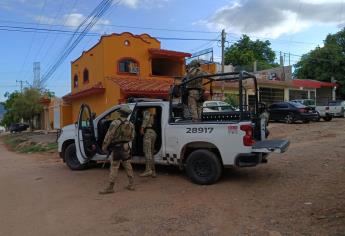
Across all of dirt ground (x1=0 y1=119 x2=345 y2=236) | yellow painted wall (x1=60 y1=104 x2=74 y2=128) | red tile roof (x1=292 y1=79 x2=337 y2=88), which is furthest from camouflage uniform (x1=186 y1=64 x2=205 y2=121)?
red tile roof (x1=292 y1=79 x2=337 y2=88)

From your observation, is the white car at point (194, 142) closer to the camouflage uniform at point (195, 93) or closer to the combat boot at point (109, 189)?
the camouflage uniform at point (195, 93)

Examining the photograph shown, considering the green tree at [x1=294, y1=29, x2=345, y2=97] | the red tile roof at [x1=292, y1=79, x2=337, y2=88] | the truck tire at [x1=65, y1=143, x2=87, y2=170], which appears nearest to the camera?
the truck tire at [x1=65, y1=143, x2=87, y2=170]

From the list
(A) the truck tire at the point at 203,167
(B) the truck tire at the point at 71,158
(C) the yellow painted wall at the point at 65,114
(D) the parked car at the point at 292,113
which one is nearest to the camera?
(A) the truck tire at the point at 203,167

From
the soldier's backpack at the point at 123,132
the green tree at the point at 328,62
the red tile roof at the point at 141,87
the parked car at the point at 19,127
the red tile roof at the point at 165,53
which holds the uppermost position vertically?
the green tree at the point at 328,62

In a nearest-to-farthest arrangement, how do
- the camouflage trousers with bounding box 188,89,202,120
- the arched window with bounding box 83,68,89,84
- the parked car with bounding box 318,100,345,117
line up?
1. the camouflage trousers with bounding box 188,89,202,120
2. the arched window with bounding box 83,68,89,84
3. the parked car with bounding box 318,100,345,117

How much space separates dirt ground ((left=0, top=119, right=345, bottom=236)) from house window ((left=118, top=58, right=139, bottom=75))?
14.7 metres

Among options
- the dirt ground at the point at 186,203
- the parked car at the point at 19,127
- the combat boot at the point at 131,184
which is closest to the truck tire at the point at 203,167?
the dirt ground at the point at 186,203

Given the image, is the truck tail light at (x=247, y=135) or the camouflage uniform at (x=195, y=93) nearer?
the truck tail light at (x=247, y=135)

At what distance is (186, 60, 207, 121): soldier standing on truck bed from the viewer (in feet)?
32.1

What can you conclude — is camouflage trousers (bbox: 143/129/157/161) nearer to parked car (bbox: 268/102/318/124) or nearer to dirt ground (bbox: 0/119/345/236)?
dirt ground (bbox: 0/119/345/236)

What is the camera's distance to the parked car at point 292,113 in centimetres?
2561

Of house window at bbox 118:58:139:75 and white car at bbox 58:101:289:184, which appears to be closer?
white car at bbox 58:101:289:184

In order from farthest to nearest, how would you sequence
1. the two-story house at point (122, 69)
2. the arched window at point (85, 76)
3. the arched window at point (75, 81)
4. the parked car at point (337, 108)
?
1. the parked car at point (337, 108)
2. the arched window at point (75, 81)
3. the arched window at point (85, 76)
4. the two-story house at point (122, 69)

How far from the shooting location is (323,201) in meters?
6.83
